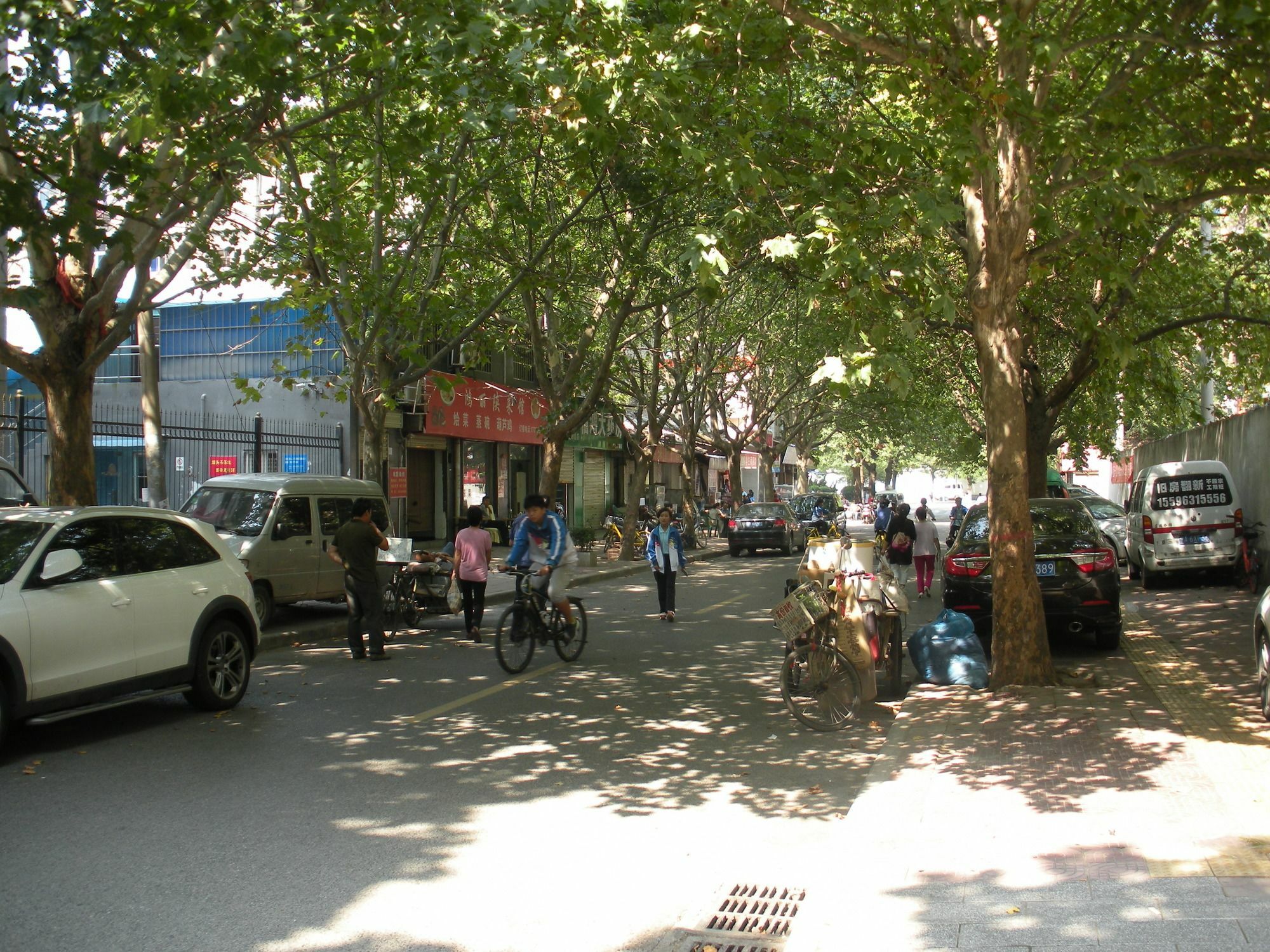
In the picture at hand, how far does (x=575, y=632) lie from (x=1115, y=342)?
605cm

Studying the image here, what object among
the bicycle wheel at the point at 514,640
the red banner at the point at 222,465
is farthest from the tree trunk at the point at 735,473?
the bicycle wheel at the point at 514,640

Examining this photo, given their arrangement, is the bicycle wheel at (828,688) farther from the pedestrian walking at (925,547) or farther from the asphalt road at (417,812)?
the pedestrian walking at (925,547)

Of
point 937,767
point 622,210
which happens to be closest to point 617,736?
point 937,767

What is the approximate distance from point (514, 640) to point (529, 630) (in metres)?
0.24

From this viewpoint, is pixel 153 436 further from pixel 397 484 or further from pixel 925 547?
pixel 925 547

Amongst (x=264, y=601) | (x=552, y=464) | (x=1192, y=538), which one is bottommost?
(x=264, y=601)

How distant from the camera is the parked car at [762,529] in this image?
31.7 meters

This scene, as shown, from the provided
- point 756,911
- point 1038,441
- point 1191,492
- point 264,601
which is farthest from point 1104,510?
point 756,911

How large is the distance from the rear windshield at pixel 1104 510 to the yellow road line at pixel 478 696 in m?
15.7

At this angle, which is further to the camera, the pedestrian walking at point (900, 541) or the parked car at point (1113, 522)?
the parked car at point (1113, 522)

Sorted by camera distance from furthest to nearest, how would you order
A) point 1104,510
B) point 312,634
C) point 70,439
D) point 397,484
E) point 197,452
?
point 1104,510 → point 197,452 → point 397,484 → point 312,634 → point 70,439

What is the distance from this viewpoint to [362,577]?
11883 mm

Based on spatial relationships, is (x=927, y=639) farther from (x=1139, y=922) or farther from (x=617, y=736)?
(x=1139, y=922)

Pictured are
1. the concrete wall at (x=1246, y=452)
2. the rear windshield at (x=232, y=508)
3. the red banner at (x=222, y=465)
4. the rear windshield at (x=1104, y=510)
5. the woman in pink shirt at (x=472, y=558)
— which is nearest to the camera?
the woman in pink shirt at (x=472, y=558)
